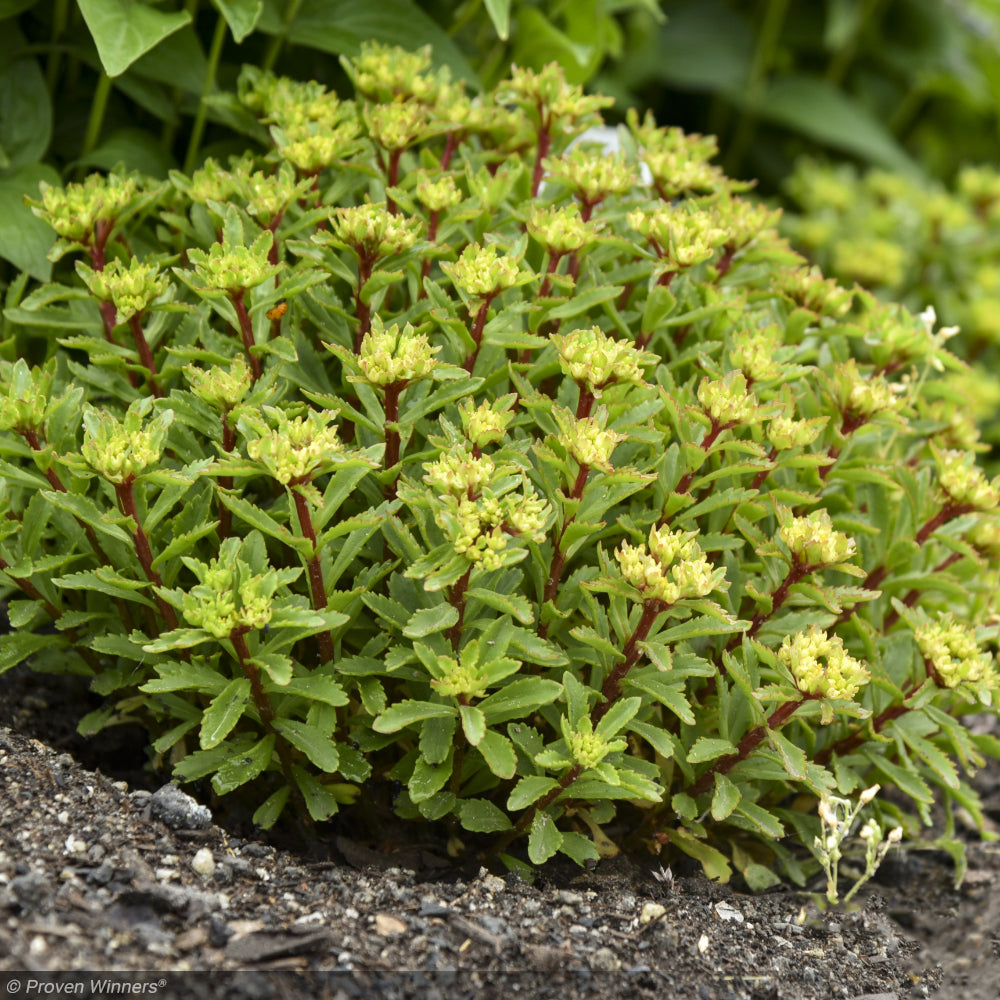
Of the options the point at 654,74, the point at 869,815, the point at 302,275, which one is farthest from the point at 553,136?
the point at 654,74

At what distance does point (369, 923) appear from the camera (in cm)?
Answer: 170

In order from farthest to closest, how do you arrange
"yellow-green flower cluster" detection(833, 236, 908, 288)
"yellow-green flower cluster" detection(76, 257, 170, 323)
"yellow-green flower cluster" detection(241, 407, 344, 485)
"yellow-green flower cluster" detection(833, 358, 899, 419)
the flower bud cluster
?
1. "yellow-green flower cluster" detection(833, 236, 908, 288)
2. the flower bud cluster
3. "yellow-green flower cluster" detection(833, 358, 899, 419)
4. "yellow-green flower cluster" detection(76, 257, 170, 323)
5. "yellow-green flower cluster" detection(241, 407, 344, 485)

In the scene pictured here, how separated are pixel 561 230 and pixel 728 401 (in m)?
0.46

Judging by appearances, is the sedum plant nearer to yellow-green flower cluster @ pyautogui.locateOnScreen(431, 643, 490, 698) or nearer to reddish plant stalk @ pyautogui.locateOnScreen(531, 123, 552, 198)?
reddish plant stalk @ pyautogui.locateOnScreen(531, 123, 552, 198)

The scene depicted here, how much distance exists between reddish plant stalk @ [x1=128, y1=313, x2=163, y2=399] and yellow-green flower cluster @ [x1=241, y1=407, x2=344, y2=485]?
48 centimetres

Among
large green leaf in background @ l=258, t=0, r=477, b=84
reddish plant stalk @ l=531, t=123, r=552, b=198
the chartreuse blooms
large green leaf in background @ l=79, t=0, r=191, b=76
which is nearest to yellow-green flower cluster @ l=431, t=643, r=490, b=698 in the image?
the chartreuse blooms

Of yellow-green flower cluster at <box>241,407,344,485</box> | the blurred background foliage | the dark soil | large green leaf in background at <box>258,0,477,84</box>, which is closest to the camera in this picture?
the dark soil

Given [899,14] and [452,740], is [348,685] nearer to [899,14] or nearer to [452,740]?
[452,740]

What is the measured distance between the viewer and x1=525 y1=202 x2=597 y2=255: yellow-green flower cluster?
2.03 metres

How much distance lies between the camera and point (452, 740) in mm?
1885

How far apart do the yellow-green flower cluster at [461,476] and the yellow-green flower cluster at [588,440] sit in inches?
5.7

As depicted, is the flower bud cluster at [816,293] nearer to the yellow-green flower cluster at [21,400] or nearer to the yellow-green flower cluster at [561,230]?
the yellow-green flower cluster at [561,230]

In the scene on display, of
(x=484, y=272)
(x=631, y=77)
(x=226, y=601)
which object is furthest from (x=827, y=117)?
(x=226, y=601)

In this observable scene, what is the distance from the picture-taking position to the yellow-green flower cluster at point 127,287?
1.97 meters
